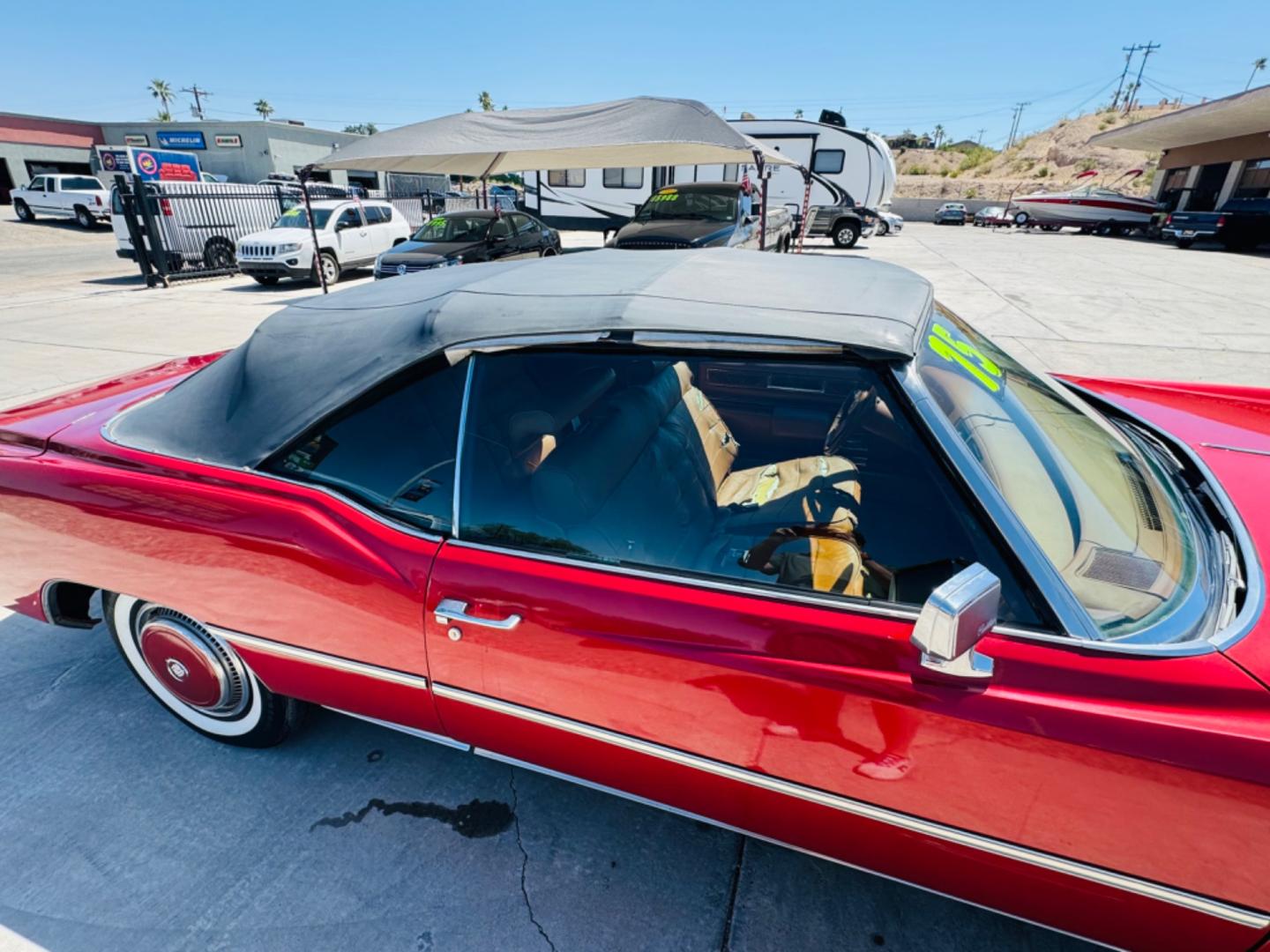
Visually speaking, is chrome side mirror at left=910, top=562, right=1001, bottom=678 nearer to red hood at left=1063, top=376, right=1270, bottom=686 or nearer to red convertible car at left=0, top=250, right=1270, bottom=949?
red convertible car at left=0, top=250, right=1270, bottom=949

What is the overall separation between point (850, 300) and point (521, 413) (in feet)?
3.00

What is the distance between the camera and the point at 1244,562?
1.39 meters

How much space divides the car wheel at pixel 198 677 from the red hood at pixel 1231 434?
2438 mm

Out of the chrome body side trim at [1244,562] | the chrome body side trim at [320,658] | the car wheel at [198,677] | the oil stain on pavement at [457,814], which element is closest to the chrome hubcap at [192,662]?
the car wheel at [198,677]

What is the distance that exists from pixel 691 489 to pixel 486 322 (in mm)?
725

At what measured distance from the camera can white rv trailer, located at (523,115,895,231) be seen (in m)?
19.8

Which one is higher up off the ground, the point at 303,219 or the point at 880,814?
the point at 303,219

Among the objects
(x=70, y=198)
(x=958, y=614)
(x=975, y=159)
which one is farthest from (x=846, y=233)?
(x=975, y=159)

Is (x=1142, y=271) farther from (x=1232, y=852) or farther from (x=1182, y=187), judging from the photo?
(x=1182, y=187)

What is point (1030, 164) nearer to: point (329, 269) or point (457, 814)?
point (329, 269)

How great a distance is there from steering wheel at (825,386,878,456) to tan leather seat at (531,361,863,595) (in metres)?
0.15

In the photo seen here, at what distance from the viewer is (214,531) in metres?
1.73

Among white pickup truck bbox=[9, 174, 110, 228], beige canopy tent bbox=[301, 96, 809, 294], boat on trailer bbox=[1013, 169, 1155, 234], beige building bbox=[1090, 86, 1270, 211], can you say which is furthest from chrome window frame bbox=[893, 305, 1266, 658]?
boat on trailer bbox=[1013, 169, 1155, 234]

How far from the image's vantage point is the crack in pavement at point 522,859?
166 centimetres
